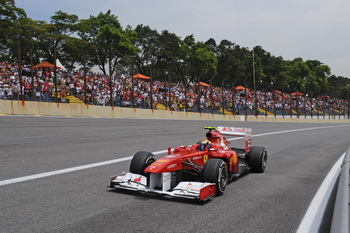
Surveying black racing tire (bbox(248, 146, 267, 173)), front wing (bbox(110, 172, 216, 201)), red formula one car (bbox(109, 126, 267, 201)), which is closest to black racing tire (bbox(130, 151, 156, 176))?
red formula one car (bbox(109, 126, 267, 201))

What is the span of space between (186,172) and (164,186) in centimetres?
91

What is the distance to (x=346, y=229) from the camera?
3232 mm

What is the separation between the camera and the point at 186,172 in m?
6.25

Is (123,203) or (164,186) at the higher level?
(164,186)

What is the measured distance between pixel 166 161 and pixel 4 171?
3337mm

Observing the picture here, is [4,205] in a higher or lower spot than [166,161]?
lower

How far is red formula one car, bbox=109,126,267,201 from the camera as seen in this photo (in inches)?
213

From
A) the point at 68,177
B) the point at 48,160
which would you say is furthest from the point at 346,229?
the point at 48,160

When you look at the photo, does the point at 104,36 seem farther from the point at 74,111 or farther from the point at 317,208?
the point at 317,208

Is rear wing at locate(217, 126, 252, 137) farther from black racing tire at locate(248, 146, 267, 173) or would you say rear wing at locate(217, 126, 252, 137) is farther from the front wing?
the front wing

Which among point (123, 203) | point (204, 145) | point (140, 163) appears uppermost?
point (204, 145)

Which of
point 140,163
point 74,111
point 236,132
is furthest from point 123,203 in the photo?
point 74,111

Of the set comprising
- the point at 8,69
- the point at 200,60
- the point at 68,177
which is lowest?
the point at 68,177

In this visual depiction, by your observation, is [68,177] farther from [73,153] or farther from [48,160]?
[73,153]
